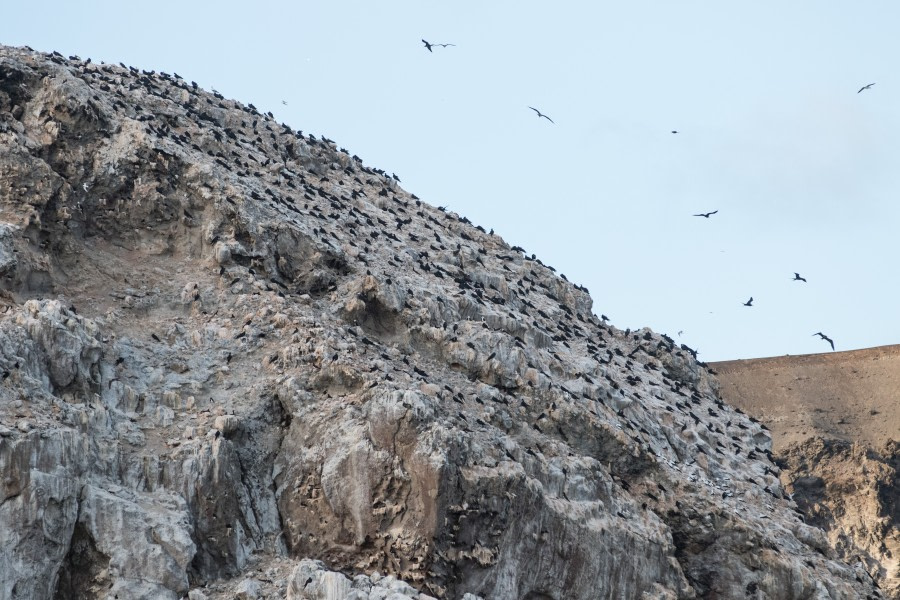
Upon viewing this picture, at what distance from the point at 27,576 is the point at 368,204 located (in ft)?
76.8

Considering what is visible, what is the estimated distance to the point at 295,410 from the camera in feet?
109

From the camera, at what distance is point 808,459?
7138cm

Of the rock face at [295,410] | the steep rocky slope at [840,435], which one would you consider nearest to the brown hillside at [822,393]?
the steep rocky slope at [840,435]

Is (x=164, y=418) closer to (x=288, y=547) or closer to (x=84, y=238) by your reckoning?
(x=288, y=547)

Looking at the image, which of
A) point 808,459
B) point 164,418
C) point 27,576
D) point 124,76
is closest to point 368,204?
point 124,76

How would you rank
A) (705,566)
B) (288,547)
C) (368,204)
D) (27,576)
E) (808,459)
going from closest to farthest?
(27,576), (288,547), (705,566), (368,204), (808,459)

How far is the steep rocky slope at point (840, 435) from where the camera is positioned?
225 ft

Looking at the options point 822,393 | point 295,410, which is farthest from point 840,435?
point 295,410

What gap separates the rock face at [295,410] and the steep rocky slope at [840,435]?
2344 centimetres

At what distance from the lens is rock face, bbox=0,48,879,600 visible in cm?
2952

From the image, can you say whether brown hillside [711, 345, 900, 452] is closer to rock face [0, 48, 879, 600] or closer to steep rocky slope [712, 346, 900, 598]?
steep rocky slope [712, 346, 900, 598]

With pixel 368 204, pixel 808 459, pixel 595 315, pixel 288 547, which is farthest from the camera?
pixel 808 459

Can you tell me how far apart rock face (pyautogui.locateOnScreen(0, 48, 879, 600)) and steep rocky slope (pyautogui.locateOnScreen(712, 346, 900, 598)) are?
23437 mm

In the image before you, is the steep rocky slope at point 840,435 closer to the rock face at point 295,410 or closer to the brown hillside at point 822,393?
the brown hillside at point 822,393
